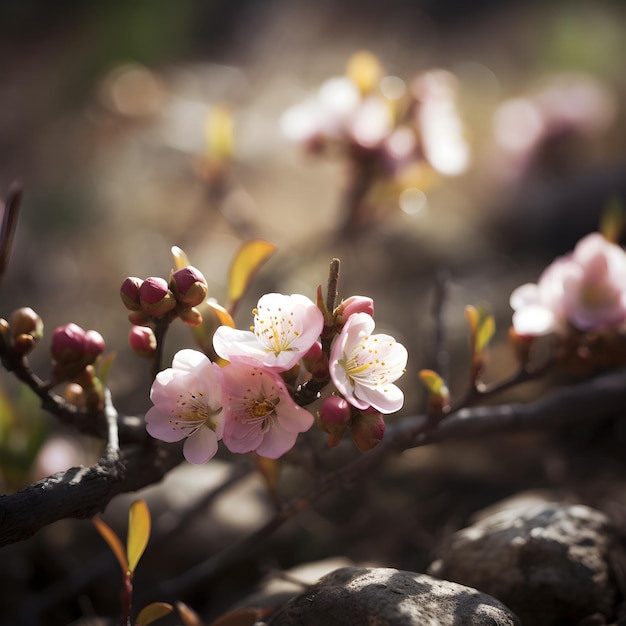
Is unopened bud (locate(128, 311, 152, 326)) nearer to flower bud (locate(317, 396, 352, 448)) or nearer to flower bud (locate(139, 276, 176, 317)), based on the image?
flower bud (locate(139, 276, 176, 317))

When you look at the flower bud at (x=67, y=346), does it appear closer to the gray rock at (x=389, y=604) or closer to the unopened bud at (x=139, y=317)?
the unopened bud at (x=139, y=317)

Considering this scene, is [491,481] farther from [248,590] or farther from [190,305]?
[190,305]

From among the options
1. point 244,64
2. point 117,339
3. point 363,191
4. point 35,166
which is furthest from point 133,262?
point 244,64

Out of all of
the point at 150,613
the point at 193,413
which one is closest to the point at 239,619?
the point at 150,613

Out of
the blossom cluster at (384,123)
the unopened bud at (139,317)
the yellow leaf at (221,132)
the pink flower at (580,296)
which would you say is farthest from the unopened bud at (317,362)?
the yellow leaf at (221,132)

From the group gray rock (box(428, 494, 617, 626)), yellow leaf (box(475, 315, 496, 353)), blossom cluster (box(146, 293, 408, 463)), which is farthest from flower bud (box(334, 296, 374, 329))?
gray rock (box(428, 494, 617, 626))

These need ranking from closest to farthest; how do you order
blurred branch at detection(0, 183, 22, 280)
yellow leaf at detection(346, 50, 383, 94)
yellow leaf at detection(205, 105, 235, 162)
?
blurred branch at detection(0, 183, 22, 280), yellow leaf at detection(346, 50, 383, 94), yellow leaf at detection(205, 105, 235, 162)
